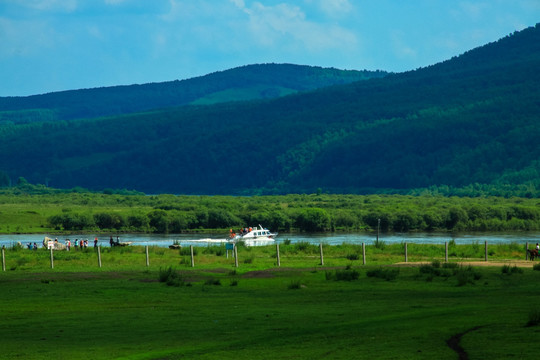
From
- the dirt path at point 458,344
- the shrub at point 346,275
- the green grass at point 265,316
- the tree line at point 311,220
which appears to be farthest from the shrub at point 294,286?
the tree line at point 311,220

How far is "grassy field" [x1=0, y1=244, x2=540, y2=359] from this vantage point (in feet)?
60.8

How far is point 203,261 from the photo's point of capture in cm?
4459

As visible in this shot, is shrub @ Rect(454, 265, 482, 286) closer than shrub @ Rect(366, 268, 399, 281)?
Yes

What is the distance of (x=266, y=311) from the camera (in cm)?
2467

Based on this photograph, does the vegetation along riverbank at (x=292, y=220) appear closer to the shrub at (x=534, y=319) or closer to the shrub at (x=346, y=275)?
the shrub at (x=346, y=275)

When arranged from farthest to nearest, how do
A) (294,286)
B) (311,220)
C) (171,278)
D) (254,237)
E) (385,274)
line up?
(311,220) < (254,237) < (385,274) < (171,278) < (294,286)

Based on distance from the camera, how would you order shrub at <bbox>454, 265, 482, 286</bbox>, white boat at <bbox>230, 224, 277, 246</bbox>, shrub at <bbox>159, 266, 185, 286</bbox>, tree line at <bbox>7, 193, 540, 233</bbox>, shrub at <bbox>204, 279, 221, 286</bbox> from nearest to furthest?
shrub at <bbox>454, 265, 482, 286</bbox> < shrub at <bbox>159, 266, 185, 286</bbox> < shrub at <bbox>204, 279, 221, 286</bbox> < white boat at <bbox>230, 224, 277, 246</bbox> < tree line at <bbox>7, 193, 540, 233</bbox>

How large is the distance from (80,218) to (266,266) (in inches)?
2136

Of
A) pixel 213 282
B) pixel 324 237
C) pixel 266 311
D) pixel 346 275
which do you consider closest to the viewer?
pixel 266 311

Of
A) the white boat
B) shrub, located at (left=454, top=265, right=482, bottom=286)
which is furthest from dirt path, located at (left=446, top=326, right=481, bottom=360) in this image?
the white boat

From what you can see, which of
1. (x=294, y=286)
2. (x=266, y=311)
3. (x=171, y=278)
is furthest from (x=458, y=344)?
(x=171, y=278)

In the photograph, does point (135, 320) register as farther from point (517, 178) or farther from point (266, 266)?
point (517, 178)

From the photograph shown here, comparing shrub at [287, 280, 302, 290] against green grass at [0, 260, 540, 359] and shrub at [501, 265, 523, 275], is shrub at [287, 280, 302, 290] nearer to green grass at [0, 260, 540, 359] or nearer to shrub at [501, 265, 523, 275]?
green grass at [0, 260, 540, 359]

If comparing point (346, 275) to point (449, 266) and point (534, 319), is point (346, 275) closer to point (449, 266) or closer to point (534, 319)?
point (449, 266)
